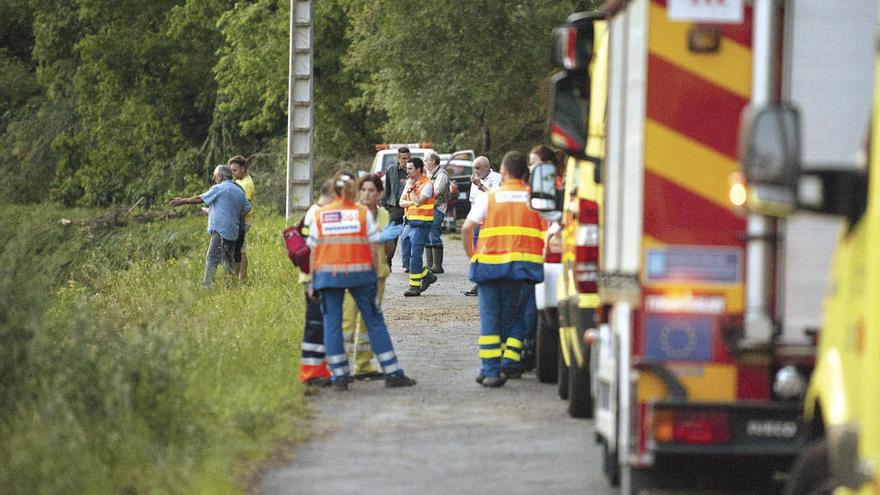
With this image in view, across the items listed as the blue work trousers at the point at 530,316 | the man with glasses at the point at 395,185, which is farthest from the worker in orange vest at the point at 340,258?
the man with glasses at the point at 395,185

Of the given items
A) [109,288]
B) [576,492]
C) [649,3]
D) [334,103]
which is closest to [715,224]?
[649,3]

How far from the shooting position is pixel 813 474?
636 cm

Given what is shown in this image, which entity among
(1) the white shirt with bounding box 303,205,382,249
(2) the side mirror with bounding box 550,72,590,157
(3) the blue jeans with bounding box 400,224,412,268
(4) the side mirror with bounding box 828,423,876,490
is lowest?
(4) the side mirror with bounding box 828,423,876,490

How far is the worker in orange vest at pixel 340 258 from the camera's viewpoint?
13.4 metres

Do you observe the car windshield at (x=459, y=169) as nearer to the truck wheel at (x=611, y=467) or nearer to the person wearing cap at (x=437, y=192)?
the person wearing cap at (x=437, y=192)

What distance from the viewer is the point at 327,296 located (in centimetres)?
1355

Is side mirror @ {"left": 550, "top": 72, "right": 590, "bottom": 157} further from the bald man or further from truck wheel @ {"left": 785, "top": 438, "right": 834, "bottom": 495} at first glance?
the bald man

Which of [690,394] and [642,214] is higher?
[642,214]

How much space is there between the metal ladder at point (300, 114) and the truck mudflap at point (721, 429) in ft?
64.1

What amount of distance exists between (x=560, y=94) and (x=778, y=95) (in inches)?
110

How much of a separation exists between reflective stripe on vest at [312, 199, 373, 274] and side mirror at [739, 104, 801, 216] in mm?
7625

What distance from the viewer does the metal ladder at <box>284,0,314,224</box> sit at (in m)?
27.0

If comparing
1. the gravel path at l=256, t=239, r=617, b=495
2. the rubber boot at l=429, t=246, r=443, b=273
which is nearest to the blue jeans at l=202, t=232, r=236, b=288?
the rubber boot at l=429, t=246, r=443, b=273

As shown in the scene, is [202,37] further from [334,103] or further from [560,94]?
[560,94]
